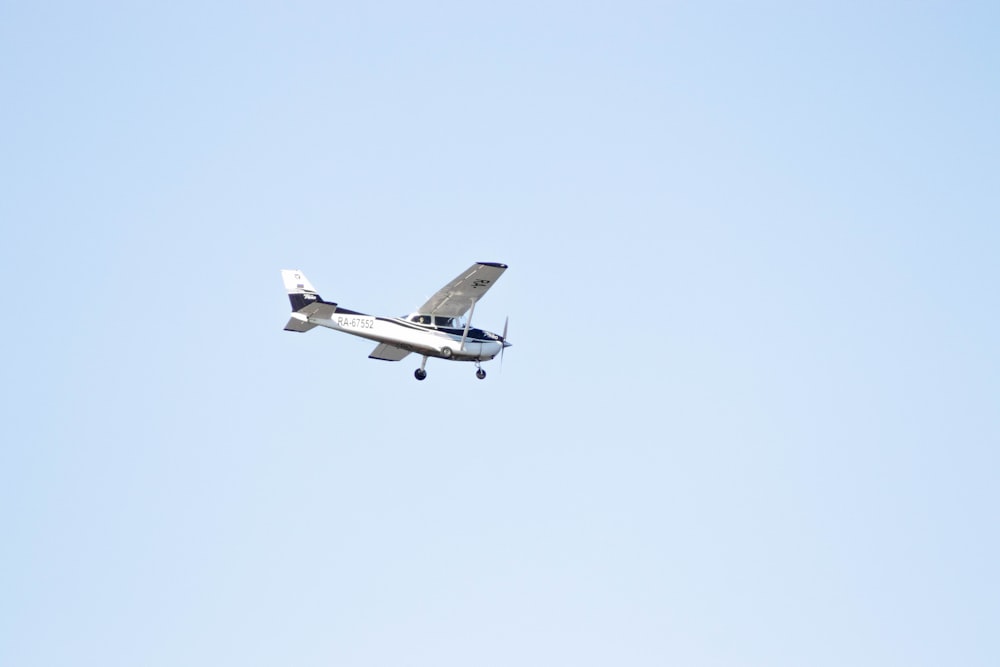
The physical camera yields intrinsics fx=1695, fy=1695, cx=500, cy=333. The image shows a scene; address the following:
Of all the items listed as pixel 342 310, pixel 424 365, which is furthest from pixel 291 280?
pixel 424 365

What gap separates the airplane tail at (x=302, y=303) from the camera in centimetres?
5081

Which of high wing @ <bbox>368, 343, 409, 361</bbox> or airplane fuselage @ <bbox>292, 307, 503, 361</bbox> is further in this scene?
high wing @ <bbox>368, 343, 409, 361</bbox>

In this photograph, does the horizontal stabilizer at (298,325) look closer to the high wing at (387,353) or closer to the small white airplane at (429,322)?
the small white airplane at (429,322)

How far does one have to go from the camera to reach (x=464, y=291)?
53.0 metres

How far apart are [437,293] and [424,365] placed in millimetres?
2937

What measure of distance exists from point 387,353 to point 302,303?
6098mm

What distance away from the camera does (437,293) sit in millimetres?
52969

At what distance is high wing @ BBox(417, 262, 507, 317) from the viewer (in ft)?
171

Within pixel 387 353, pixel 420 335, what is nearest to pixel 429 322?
pixel 420 335

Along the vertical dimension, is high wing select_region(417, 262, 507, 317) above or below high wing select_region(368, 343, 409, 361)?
above

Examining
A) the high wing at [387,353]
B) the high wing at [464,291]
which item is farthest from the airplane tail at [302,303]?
the high wing at [387,353]

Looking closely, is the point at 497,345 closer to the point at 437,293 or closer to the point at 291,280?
the point at 437,293

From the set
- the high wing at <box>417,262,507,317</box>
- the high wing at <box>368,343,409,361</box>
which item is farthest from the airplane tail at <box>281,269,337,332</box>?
the high wing at <box>368,343,409,361</box>

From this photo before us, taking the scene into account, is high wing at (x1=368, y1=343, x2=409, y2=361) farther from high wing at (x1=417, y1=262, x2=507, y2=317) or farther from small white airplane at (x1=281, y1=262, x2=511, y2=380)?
high wing at (x1=417, y1=262, x2=507, y2=317)
